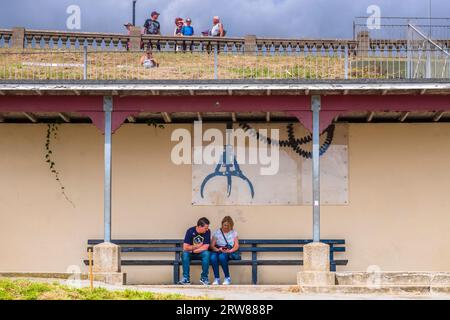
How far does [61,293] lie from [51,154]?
781 cm

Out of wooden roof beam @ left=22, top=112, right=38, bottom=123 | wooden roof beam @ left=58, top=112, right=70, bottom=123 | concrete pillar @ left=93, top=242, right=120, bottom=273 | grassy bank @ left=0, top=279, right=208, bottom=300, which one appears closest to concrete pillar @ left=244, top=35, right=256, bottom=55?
wooden roof beam @ left=58, top=112, right=70, bottom=123

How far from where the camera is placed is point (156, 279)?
73.1 feet

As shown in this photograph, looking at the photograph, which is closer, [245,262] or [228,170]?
[245,262]

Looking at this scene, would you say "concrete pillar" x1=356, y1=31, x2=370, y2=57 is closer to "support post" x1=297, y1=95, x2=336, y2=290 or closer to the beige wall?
the beige wall

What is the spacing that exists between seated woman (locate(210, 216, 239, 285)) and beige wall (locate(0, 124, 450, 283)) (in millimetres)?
1377

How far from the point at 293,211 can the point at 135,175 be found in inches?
127

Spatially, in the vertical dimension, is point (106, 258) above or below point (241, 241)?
below

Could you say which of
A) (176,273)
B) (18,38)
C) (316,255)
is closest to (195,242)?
(176,273)

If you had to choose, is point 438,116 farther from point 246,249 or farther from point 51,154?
point 51,154

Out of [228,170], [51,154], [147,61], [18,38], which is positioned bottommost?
[228,170]

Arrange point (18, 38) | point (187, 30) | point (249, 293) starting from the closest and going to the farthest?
A: point (249, 293) → point (18, 38) → point (187, 30)

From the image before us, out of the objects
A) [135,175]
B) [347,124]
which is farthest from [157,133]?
[347,124]

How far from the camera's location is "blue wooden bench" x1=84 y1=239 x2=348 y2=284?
22000mm

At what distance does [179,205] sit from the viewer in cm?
2261
